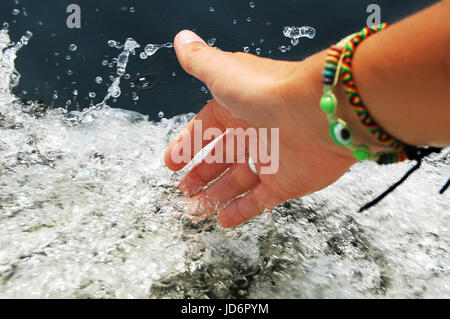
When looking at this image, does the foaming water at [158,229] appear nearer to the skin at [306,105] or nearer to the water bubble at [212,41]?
the skin at [306,105]

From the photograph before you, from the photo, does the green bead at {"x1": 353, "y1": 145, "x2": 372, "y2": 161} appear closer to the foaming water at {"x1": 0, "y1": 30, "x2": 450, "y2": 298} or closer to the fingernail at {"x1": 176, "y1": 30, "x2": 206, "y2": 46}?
the foaming water at {"x1": 0, "y1": 30, "x2": 450, "y2": 298}

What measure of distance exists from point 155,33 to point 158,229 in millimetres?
1329

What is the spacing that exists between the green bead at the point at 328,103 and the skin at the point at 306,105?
0.16 ft

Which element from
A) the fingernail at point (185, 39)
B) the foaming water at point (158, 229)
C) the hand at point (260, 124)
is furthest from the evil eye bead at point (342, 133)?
the fingernail at point (185, 39)

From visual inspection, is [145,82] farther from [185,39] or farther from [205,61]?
[205,61]

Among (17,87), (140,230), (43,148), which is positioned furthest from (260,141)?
(17,87)

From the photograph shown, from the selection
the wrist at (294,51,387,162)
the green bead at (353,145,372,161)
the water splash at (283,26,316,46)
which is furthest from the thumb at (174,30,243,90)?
the water splash at (283,26,316,46)

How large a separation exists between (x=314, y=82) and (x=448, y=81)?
373mm

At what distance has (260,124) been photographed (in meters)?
1.49

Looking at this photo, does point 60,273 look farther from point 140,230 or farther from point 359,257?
point 359,257

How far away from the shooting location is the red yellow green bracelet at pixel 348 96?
3.63 feet

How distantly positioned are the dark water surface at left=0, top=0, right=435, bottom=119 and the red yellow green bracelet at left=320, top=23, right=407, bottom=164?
137cm

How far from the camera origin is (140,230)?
1.71 meters

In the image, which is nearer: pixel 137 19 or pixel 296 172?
pixel 296 172
